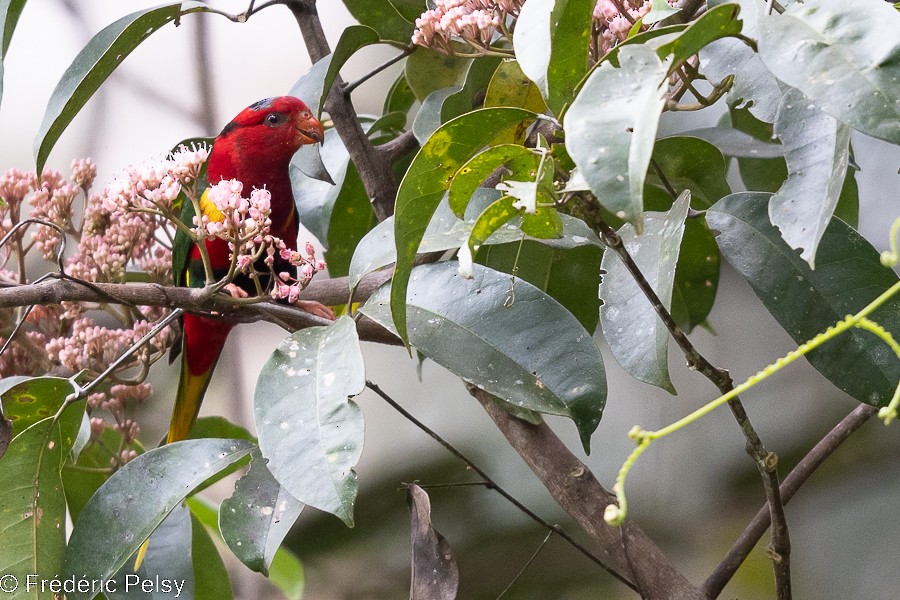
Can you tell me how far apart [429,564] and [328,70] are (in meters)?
0.54

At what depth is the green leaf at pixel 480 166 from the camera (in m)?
0.53

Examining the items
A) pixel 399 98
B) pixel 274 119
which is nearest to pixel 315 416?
pixel 399 98

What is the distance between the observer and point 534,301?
0.73 m

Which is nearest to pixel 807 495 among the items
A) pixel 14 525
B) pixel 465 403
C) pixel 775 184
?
pixel 465 403

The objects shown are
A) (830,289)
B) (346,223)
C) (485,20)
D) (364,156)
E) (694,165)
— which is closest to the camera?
(830,289)

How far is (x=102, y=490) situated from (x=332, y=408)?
13.0 inches

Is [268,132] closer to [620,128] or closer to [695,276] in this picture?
[695,276]

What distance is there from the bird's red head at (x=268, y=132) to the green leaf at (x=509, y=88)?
2.10 ft

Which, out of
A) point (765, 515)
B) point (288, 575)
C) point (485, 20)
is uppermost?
point (485, 20)

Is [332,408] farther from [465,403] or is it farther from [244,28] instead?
[244,28]

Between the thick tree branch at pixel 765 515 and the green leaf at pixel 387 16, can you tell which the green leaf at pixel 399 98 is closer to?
the green leaf at pixel 387 16

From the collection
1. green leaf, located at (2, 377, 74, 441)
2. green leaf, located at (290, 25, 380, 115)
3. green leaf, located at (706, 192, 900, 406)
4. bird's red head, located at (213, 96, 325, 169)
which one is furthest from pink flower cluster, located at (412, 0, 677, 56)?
bird's red head, located at (213, 96, 325, 169)

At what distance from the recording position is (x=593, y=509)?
0.79m

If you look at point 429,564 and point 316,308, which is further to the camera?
point 316,308
